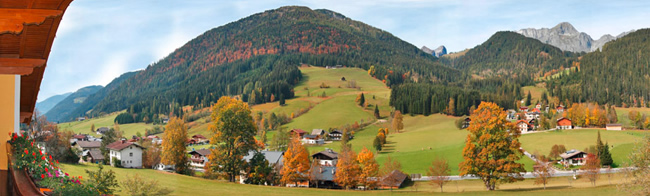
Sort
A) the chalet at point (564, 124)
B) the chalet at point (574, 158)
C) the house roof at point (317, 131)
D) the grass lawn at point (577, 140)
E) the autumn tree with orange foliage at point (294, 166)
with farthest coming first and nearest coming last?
the house roof at point (317, 131)
the chalet at point (564, 124)
the grass lawn at point (577, 140)
the chalet at point (574, 158)
the autumn tree with orange foliage at point (294, 166)

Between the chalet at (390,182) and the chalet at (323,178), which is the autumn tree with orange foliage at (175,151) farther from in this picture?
the chalet at (390,182)

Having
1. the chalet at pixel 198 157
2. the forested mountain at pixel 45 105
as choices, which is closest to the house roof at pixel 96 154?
the forested mountain at pixel 45 105

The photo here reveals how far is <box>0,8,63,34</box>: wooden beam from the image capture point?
312 centimetres

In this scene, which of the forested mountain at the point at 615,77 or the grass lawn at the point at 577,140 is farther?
the forested mountain at the point at 615,77

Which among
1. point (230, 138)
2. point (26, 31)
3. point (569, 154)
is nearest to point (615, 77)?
point (569, 154)

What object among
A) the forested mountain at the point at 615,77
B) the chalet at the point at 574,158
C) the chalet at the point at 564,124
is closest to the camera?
the chalet at the point at 574,158

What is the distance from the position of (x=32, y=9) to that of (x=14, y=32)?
298mm

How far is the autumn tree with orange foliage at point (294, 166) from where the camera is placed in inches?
952

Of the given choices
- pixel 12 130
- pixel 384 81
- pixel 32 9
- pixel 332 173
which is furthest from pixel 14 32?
pixel 384 81

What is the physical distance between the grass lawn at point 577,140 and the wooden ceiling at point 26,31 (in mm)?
49898

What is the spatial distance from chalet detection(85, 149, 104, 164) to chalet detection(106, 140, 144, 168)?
0.52 m

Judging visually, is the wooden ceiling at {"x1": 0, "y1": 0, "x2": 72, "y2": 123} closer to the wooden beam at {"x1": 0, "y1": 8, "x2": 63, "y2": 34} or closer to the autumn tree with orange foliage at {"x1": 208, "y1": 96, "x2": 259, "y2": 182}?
the wooden beam at {"x1": 0, "y1": 8, "x2": 63, "y2": 34}

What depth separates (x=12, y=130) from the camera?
523cm

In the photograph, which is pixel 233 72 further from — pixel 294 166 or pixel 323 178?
pixel 294 166
